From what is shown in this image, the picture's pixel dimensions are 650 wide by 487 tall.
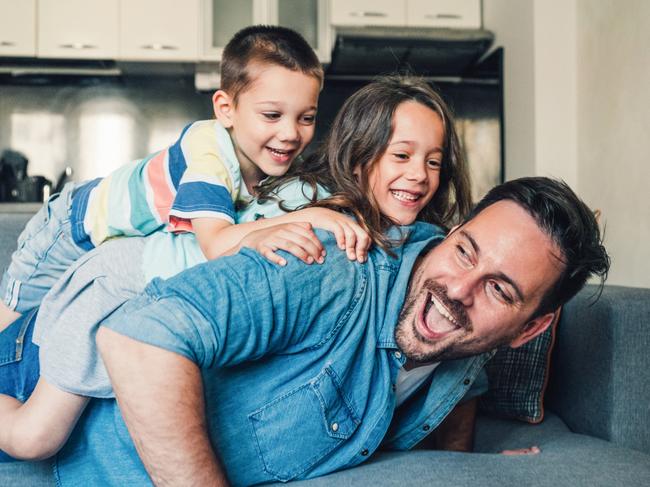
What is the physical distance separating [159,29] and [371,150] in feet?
10.4

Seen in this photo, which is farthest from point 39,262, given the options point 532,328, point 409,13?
point 409,13

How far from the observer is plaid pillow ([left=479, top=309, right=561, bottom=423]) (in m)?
1.78

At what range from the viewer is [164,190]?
1569 mm

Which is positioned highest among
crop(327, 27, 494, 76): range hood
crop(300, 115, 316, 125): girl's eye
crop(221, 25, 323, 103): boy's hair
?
crop(327, 27, 494, 76): range hood

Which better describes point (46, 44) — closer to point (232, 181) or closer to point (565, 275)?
point (232, 181)

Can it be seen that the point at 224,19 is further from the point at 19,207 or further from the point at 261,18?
the point at 19,207

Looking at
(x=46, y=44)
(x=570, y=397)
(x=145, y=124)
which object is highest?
(x=46, y=44)

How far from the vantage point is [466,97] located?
4.68m

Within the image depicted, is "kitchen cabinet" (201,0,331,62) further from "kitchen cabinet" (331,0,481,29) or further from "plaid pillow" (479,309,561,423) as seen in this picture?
"plaid pillow" (479,309,561,423)

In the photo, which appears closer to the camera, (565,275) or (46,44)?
(565,275)

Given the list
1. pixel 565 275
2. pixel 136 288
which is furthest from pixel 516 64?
pixel 136 288

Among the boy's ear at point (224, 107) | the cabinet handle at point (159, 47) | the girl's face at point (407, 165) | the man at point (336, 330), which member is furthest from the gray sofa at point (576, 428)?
the cabinet handle at point (159, 47)

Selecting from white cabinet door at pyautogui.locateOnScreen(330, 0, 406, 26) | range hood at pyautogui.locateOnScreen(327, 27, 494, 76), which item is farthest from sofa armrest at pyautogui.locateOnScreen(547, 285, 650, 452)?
white cabinet door at pyautogui.locateOnScreen(330, 0, 406, 26)

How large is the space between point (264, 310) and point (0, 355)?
0.68 metres
